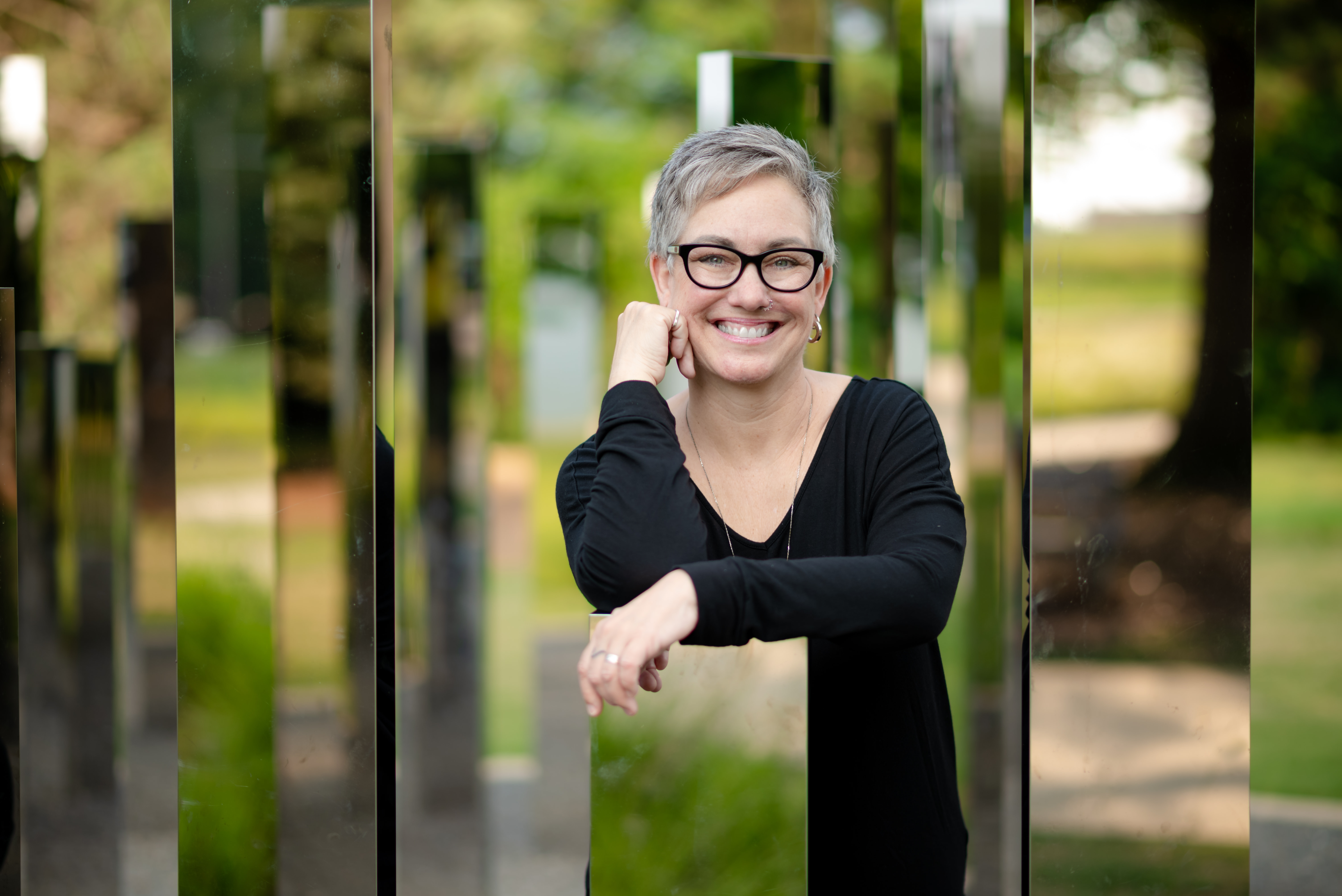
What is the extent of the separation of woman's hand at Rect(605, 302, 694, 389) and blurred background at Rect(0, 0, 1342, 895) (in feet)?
1.55

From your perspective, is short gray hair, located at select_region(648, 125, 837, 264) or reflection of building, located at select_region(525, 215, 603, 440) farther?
reflection of building, located at select_region(525, 215, 603, 440)

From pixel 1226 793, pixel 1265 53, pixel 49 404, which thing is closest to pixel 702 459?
pixel 1226 793

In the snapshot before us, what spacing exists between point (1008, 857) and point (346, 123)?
334 centimetres

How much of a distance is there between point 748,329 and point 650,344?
0.57ft

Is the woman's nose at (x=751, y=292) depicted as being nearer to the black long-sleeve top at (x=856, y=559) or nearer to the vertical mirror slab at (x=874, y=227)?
the black long-sleeve top at (x=856, y=559)

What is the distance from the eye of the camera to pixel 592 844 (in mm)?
1926

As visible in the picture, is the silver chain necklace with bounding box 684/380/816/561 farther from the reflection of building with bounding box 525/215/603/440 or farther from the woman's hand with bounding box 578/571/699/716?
the reflection of building with bounding box 525/215/603/440

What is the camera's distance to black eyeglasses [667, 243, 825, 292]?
206 cm

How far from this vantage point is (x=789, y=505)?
2.15 metres

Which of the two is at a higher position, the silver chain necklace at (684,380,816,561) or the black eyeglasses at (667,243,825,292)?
the black eyeglasses at (667,243,825,292)

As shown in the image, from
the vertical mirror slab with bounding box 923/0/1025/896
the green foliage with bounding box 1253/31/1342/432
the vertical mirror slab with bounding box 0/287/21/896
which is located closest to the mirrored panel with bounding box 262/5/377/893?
the vertical mirror slab with bounding box 0/287/21/896

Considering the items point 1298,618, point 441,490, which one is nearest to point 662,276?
point 441,490

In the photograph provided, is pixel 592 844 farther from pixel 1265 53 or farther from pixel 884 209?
pixel 1265 53

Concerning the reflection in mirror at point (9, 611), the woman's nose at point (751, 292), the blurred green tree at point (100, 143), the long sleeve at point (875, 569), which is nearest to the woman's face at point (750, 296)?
the woman's nose at point (751, 292)
